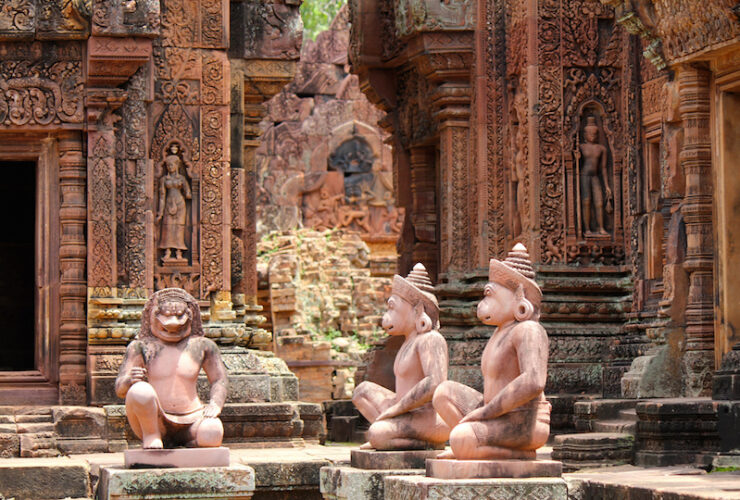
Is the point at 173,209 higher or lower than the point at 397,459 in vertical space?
higher

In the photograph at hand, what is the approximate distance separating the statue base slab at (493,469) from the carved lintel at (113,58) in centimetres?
744

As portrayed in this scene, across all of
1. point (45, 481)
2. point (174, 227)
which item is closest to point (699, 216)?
point (174, 227)

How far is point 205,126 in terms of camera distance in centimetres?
1623

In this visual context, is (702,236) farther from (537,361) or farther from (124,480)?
(124,480)

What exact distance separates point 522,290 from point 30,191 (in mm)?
12170

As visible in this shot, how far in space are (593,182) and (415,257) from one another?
170 inches

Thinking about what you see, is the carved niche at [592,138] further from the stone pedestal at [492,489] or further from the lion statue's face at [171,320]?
the stone pedestal at [492,489]

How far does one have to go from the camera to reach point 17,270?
2053 cm

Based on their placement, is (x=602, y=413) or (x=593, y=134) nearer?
(x=602, y=413)

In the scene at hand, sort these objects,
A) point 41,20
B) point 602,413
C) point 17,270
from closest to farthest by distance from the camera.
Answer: point 602,413, point 41,20, point 17,270

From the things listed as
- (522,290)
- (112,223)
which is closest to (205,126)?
(112,223)

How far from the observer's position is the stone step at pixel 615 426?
13156mm

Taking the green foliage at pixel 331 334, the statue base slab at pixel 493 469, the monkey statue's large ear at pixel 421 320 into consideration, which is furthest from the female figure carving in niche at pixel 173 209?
the green foliage at pixel 331 334

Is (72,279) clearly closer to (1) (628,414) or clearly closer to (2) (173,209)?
(2) (173,209)
